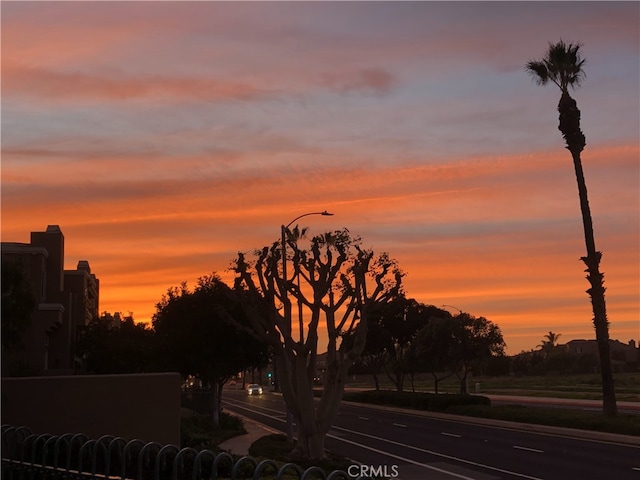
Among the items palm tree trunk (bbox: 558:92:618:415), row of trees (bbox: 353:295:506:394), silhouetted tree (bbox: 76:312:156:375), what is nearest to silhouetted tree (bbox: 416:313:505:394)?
row of trees (bbox: 353:295:506:394)

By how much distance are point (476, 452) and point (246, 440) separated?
10.7 m

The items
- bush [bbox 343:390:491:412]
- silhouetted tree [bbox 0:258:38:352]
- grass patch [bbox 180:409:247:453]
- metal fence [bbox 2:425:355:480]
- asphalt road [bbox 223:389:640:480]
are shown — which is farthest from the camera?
bush [bbox 343:390:491:412]

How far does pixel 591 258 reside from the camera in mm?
39625

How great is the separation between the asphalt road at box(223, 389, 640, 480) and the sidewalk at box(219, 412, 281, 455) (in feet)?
6.53

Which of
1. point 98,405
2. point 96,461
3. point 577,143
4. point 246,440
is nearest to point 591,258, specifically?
point 577,143

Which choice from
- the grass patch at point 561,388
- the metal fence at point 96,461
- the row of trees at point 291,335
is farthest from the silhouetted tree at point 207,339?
the grass patch at point 561,388

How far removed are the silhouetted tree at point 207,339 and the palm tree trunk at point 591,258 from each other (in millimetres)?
17913

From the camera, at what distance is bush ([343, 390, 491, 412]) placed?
169ft

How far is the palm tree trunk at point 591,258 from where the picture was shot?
126 ft

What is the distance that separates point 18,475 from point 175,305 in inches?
1356

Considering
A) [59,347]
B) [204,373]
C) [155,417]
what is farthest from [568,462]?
[59,347]

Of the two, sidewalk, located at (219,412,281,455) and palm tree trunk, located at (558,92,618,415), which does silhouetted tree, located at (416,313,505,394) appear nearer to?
sidewalk, located at (219,412,281,455)

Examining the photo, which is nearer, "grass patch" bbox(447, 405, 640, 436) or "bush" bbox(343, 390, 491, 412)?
"grass patch" bbox(447, 405, 640, 436)

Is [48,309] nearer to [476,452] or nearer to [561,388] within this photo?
[476,452]
